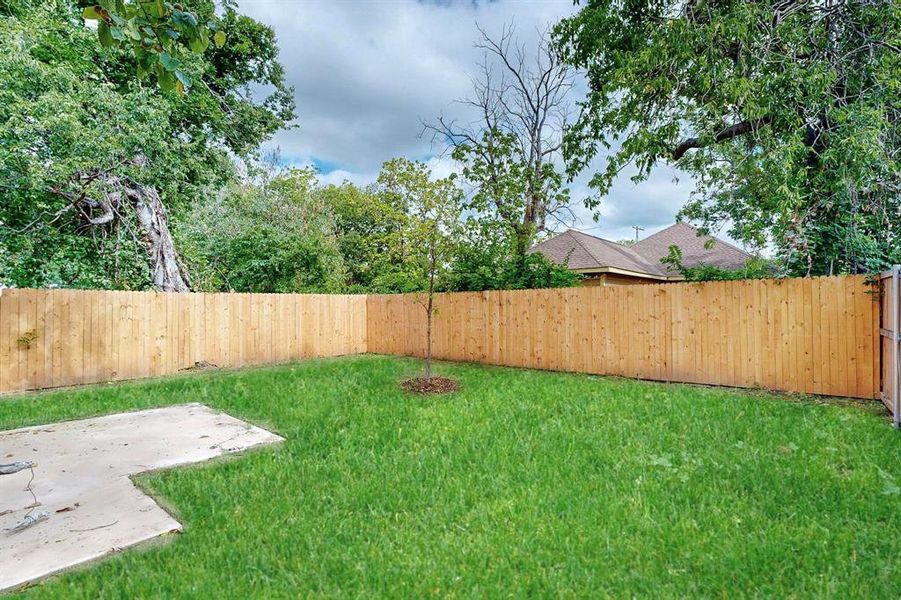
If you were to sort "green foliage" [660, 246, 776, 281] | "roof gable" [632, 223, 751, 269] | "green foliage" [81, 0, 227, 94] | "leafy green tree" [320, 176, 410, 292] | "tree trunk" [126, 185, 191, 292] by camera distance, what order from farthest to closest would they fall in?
1. "leafy green tree" [320, 176, 410, 292]
2. "roof gable" [632, 223, 751, 269]
3. "tree trunk" [126, 185, 191, 292]
4. "green foliage" [660, 246, 776, 281]
5. "green foliage" [81, 0, 227, 94]

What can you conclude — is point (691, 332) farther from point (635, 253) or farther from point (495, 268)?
point (635, 253)

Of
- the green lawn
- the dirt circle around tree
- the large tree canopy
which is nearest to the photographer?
the green lawn

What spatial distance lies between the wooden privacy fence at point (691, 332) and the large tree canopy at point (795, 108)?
0.90 metres

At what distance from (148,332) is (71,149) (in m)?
3.15

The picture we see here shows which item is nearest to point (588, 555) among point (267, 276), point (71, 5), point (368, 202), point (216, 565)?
point (216, 565)

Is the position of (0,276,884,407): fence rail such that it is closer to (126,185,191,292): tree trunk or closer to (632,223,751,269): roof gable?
(126,185,191,292): tree trunk

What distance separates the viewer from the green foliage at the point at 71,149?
674 centimetres

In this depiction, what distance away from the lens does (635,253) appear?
15695mm

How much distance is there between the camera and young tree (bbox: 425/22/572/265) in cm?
1140

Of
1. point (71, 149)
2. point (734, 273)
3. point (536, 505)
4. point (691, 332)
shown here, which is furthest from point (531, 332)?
point (71, 149)

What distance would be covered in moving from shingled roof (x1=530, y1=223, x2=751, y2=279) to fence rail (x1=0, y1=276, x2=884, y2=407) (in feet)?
15.3

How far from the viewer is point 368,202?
62.6 ft

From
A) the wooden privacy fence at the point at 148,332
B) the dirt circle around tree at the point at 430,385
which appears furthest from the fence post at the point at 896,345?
the wooden privacy fence at the point at 148,332

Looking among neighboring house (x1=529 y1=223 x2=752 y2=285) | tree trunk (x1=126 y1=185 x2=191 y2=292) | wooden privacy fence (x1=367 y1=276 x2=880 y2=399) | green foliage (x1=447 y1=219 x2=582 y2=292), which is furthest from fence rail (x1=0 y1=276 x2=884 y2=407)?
neighboring house (x1=529 y1=223 x2=752 y2=285)
